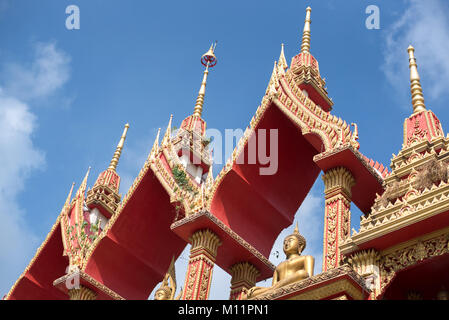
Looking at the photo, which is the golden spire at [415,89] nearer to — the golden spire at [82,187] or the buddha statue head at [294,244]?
the buddha statue head at [294,244]

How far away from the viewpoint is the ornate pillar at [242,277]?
13.9m

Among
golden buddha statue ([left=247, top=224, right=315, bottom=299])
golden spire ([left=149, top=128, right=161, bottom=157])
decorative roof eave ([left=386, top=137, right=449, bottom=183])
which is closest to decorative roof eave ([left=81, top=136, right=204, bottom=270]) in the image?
golden spire ([left=149, top=128, right=161, bottom=157])

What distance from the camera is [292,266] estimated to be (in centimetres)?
1050

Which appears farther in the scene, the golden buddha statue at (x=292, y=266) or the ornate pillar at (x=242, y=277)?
the ornate pillar at (x=242, y=277)

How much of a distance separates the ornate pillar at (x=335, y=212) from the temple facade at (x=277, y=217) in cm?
2

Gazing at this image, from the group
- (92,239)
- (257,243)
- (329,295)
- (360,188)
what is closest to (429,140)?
(360,188)

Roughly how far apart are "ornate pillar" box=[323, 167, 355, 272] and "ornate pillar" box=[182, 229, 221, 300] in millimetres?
3028

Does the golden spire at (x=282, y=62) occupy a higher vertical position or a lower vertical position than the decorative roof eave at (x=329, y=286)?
higher

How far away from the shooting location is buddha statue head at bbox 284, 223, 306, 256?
1088 cm

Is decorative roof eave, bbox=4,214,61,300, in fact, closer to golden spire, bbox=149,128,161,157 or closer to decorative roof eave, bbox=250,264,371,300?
golden spire, bbox=149,128,161,157

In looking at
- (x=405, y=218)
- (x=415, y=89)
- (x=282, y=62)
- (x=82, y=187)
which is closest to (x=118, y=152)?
(x=82, y=187)

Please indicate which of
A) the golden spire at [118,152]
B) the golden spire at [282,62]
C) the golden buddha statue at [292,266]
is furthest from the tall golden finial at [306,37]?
the golden spire at [118,152]
